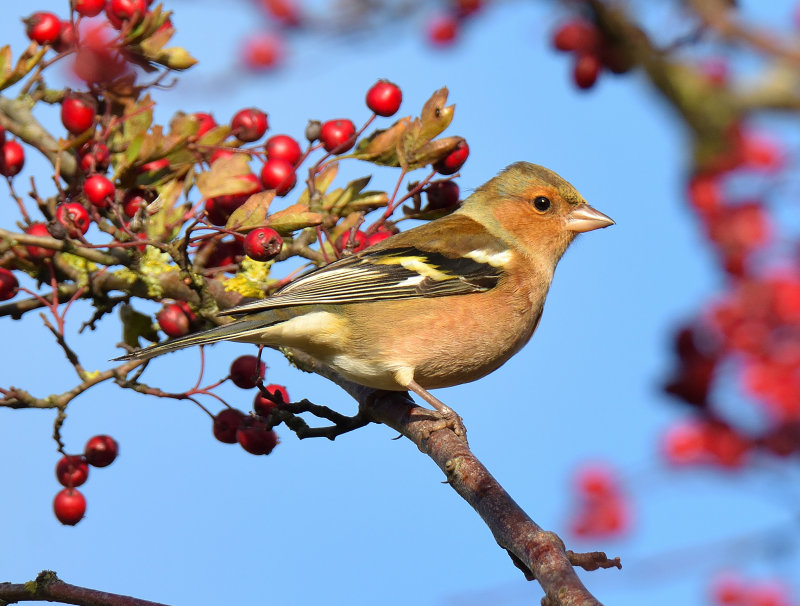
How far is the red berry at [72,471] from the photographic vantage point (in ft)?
11.3

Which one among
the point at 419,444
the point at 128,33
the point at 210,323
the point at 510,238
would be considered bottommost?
the point at 419,444

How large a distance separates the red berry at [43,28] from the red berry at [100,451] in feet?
5.09

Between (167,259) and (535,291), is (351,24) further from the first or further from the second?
(535,291)

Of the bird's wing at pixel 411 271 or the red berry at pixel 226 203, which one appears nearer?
the red berry at pixel 226 203

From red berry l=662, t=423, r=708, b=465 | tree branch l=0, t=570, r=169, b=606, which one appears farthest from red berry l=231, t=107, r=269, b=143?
red berry l=662, t=423, r=708, b=465

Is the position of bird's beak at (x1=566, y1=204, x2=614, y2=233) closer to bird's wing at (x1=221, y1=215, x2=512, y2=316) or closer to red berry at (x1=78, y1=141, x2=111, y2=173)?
bird's wing at (x1=221, y1=215, x2=512, y2=316)

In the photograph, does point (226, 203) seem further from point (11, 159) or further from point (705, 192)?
point (705, 192)

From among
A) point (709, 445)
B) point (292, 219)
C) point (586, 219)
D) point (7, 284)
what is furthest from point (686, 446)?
point (586, 219)

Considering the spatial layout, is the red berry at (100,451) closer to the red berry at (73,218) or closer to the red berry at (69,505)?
the red berry at (69,505)

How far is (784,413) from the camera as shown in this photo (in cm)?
99

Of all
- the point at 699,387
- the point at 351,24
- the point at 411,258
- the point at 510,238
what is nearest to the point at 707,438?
the point at 699,387

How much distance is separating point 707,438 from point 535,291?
10.9 ft

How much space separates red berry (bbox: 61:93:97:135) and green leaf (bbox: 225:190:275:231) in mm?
675

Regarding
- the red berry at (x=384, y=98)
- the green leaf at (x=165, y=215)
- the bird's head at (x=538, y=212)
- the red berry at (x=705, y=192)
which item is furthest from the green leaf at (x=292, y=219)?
the red berry at (x=705, y=192)
